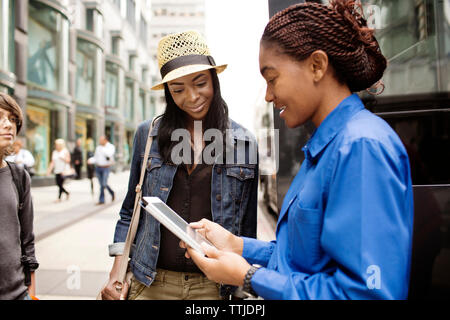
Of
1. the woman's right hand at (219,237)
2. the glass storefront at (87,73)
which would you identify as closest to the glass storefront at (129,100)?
the glass storefront at (87,73)

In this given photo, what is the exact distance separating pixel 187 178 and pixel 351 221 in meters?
1.05

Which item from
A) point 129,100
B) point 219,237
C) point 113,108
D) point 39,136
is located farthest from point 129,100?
point 219,237

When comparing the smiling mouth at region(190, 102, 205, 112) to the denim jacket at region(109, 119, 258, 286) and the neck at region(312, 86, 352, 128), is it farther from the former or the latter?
the neck at region(312, 86, 352, 128)

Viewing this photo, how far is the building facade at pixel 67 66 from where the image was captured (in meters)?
11.7

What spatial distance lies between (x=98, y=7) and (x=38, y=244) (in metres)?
14.4

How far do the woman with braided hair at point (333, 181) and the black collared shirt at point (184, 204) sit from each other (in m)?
0.63

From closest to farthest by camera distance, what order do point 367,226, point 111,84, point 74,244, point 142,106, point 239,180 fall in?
point 367,226, point 239,180, point 74,244, point 111,84, point 142,106

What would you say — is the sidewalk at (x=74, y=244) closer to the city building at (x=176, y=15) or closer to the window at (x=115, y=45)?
the city building at (x=176, y=15)

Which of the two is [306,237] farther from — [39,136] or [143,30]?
[143,30]

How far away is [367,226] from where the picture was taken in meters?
0.70

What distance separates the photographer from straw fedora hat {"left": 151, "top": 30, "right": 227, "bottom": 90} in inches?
62.4

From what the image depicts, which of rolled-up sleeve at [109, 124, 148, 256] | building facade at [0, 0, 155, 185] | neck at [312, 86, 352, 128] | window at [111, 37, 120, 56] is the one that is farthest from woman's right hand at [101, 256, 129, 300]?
window at [111, 37, 120, 56]

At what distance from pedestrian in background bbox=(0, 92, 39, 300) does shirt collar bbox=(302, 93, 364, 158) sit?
4.96 feet
